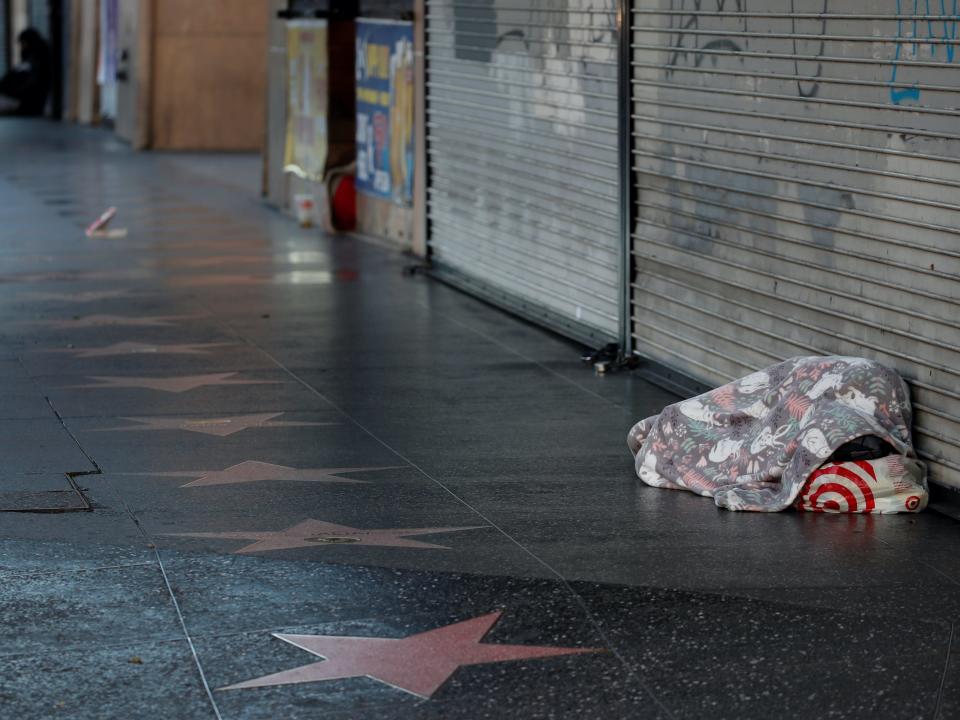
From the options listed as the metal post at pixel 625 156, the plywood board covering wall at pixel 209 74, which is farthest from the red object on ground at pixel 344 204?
the plywood board covering wall at pixel 209 74

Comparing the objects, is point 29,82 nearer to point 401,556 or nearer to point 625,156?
point 625,156

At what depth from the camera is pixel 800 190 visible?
24.8 ft

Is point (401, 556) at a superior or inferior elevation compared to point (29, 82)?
inferior

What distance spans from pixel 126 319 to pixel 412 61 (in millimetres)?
4273

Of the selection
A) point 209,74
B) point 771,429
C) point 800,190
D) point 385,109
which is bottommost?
point 771,429

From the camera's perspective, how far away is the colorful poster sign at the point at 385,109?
14422mm

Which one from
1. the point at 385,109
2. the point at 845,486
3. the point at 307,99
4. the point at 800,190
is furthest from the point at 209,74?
the point at 845,486

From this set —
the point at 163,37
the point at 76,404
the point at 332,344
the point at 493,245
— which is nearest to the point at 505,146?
the point at 493,245

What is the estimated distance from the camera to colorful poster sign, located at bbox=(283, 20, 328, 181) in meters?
16.9

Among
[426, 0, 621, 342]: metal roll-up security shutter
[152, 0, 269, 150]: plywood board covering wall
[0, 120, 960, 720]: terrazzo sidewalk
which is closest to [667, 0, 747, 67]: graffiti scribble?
[426, 0, 621, 342]: metal roll-up security shutter

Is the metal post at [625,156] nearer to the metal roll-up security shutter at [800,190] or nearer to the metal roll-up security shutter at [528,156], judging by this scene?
the metal roll-up security shutter at [800,190]

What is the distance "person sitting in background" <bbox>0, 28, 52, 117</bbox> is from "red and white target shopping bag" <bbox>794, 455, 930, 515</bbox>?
1343 inches

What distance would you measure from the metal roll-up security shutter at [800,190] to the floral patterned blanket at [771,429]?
0.80 ft

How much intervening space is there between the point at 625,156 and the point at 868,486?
3608 millimetres
